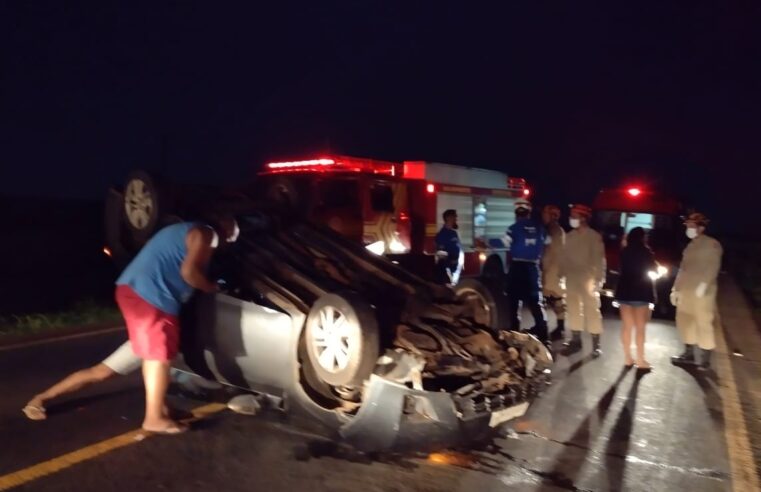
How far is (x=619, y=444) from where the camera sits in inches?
236

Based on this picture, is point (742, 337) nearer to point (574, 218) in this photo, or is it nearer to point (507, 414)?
point (574, 218)

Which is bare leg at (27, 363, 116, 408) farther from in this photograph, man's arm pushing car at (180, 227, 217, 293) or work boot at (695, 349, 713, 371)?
work boot at (695, 349, 713, 371)

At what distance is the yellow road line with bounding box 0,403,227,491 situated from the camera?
4637 millimetres

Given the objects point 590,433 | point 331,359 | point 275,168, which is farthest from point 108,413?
point 275,168

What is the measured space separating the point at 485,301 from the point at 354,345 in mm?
1834

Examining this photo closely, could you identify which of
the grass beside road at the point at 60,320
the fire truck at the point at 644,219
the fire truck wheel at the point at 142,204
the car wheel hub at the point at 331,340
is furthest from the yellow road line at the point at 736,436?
the grass beside road at the point at 60,320

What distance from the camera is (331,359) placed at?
5.12m

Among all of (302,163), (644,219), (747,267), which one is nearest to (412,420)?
(302,163)

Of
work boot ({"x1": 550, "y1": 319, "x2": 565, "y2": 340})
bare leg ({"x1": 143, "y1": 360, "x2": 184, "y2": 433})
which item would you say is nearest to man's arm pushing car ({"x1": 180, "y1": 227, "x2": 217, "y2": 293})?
bare leg ({"x1": 143, "y1": 360, "x2": 184, "y2": 433})

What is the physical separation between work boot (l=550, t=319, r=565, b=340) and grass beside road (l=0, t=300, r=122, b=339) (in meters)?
6.17

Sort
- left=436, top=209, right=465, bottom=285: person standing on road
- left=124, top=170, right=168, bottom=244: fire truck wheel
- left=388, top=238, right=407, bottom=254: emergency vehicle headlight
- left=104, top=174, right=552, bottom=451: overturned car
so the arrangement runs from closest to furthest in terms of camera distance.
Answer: left=104, top=174, right=552, bottom=451: overturned car
left=124, top=170, right=168, bottom=244: fire truck wheel
left=436, top=209, right=465, bottom=285: person standing on road
left=388, top=238, right=407, bottom=254: emergency vehicle headlight

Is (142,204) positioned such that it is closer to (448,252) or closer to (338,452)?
(338,452)

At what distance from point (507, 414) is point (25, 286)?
46.4 ft

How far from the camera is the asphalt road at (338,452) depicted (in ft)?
15.8
